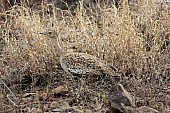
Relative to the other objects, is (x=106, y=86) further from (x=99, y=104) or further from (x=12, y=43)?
(x=12, y=43)

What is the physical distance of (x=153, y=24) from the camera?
496 centimetres

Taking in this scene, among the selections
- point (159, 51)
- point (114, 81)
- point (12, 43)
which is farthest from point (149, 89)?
point (12, 43)

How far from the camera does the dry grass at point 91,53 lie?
390 cm

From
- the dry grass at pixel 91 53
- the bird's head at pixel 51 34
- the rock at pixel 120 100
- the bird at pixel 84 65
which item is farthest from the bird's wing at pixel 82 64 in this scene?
the rock at pixel 120 100

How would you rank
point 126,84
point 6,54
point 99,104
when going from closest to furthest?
point 99,104 → point 126,84 → point 6,54

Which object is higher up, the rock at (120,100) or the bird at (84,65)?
the bird at (84,65)

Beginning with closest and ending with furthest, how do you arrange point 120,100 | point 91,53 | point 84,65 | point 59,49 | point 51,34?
point 120,100 → point 84,65 → point 59,49 → point 51,34 → point 91,53

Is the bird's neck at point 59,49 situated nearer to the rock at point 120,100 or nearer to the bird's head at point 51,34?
the bird's head at point 51,34

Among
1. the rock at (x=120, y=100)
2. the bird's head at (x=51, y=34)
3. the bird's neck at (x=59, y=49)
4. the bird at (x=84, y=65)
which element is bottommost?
the rock at (x=120, y=100)

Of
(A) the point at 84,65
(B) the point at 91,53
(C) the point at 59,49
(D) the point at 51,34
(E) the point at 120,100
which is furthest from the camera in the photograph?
(B) the point at 91,53

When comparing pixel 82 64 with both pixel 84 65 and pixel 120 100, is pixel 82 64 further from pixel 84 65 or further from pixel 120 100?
pixel 120 100

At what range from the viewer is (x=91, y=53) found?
4.73m

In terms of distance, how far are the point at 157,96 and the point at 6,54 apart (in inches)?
82.5

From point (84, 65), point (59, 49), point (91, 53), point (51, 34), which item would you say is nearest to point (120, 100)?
point (84, 65)
